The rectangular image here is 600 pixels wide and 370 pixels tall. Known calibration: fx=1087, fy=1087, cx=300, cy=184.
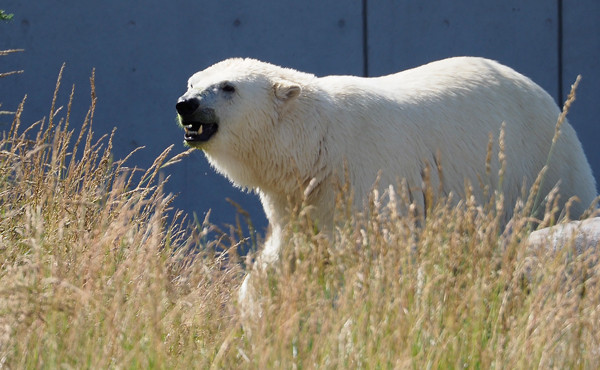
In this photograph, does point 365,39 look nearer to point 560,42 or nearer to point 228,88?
point 560,42

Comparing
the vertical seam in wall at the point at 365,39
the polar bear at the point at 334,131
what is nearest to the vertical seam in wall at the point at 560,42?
the vertical seam in wall at the point at 365,39

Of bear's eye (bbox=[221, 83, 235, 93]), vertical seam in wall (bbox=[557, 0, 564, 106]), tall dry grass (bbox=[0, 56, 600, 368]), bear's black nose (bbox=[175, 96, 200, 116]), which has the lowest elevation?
vertical seam in wall (bbox=[557, 0, 564, 106])

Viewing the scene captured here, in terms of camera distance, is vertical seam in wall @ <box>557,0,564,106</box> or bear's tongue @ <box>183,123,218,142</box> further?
vertical seam in wall @ <box>557,0,564,106</box>

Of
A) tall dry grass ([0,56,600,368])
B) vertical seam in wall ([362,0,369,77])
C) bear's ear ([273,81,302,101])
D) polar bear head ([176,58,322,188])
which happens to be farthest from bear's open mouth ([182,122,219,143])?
vertical seam in wall ([362,0,369,77])

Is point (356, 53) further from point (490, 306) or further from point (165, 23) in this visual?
point (490, 306)

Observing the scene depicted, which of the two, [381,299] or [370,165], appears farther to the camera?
[370,165]

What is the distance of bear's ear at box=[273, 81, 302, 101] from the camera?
15.0 ft

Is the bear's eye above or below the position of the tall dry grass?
above

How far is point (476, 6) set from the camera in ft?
23.9

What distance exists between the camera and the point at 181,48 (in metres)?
7.18

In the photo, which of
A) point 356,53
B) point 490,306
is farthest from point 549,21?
point 490,306

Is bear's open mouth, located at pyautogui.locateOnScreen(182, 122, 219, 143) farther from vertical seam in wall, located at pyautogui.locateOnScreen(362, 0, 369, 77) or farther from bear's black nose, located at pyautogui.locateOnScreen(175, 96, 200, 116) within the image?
vertical seam in wall, located at pyautogui.locateOnScreen(362, 0, 369, 77)

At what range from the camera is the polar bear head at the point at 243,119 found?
4.54m

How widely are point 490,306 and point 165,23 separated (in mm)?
4619
